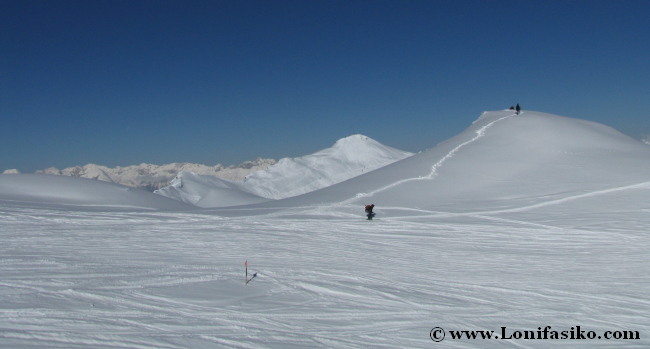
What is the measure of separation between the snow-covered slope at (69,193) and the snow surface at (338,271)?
2.75 m

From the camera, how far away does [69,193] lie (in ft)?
98.2

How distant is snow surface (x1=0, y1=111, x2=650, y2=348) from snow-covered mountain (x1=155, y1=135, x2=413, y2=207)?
11823cm

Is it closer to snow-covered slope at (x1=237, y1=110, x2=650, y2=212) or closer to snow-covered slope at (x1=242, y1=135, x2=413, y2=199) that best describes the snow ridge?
snow-covered slope at (x1=237, y1=110, x2=650, y2=212)

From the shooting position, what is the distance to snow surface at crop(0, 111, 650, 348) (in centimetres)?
673

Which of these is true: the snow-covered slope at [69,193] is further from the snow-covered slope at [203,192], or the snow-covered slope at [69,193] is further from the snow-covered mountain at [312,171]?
the snow-covered mountain at [312,171]

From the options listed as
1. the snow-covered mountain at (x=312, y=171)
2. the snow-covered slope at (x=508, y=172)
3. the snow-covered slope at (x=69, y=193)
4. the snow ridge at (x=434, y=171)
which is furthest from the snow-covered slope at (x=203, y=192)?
the snow-covered slope at (x=508, y=172)

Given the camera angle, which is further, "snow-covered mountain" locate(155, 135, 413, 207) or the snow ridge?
"snow-covered mountain" locate(155, 135, 413, 207)

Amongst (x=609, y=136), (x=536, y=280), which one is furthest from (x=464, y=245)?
(x=609, y=136)

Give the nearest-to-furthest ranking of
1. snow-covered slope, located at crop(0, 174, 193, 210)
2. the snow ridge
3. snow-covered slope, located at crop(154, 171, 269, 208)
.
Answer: the snow ridge
snow-covered slope, located at crop(0, 174, 193, 210)
snow-covered slope, located at crop(154, 171, 269, 208)

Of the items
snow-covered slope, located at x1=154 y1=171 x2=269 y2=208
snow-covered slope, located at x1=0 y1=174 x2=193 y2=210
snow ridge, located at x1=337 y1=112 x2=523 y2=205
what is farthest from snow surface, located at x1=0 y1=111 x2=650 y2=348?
snow-covered slope, located at x1=154 y1=171 x2=269 y2=208

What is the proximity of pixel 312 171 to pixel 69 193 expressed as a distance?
438 feet

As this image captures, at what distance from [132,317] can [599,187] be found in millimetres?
25962

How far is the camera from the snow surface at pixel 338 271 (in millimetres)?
6730

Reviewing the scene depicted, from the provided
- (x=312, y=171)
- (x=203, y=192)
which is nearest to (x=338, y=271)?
(x=203, y=192)
